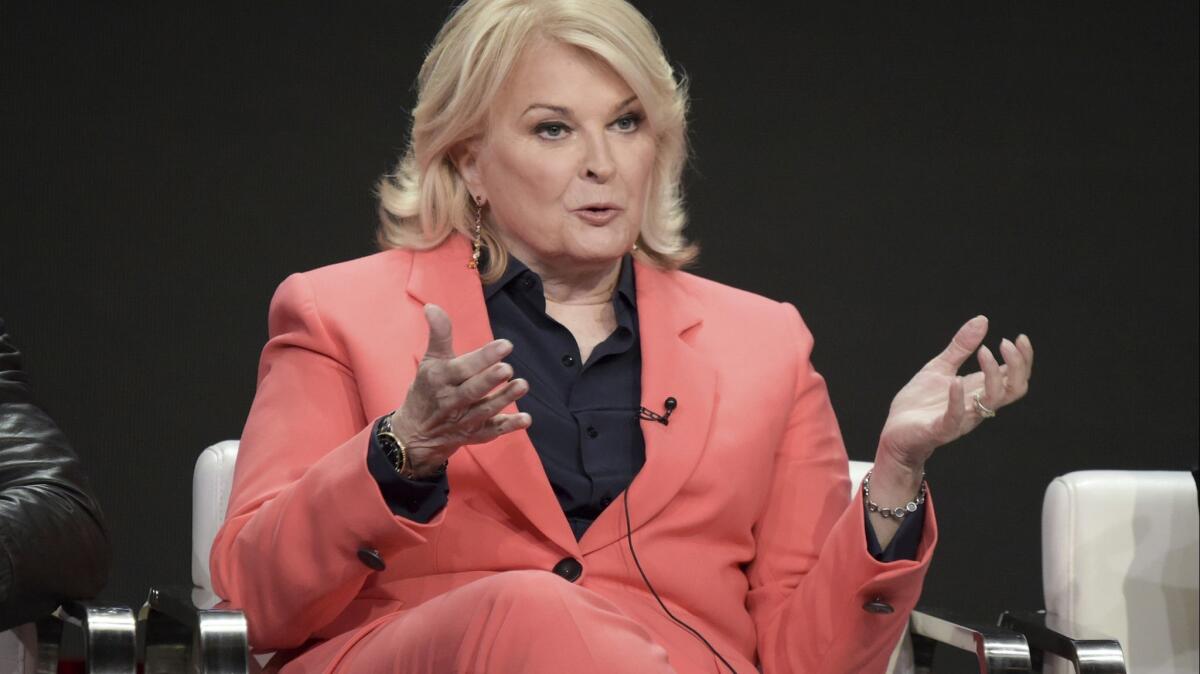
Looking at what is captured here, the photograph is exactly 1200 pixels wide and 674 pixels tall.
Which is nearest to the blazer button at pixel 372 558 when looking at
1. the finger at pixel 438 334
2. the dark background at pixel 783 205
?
the finger at pixel 438 334

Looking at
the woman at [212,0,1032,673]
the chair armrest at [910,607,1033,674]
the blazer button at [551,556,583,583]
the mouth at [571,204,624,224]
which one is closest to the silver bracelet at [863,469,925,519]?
the woman at [212,0,1032,673]

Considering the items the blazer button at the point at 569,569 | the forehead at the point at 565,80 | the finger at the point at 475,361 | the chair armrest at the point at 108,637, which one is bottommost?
the chair armrest at the point at 108,637

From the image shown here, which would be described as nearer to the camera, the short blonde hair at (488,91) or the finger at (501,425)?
the finger at (501,425)

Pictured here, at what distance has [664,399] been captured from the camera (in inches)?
97.3

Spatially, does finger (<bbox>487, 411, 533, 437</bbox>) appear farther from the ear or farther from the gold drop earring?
the ear

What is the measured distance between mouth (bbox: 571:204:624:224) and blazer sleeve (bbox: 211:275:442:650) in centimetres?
41

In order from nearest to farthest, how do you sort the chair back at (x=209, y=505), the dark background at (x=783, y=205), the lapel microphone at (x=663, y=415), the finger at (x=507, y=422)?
1. the finger at (x=507, y=422)
2. the lapel microphone at (x=663, y=415)
3. the chair back at (x=209, y=505)
4. the dark background at (x=783, y=205)

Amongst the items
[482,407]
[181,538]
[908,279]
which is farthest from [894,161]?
[482,407]

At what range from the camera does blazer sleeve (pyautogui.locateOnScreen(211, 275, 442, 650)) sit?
2.12 m

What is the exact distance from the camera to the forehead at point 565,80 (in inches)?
98.2

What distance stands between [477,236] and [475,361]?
0.76 m

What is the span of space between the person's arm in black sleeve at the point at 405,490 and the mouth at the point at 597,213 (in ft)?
1.78

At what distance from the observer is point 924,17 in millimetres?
3832

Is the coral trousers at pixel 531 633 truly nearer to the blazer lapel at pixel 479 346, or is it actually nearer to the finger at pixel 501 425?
the finger at pixel 501 425
